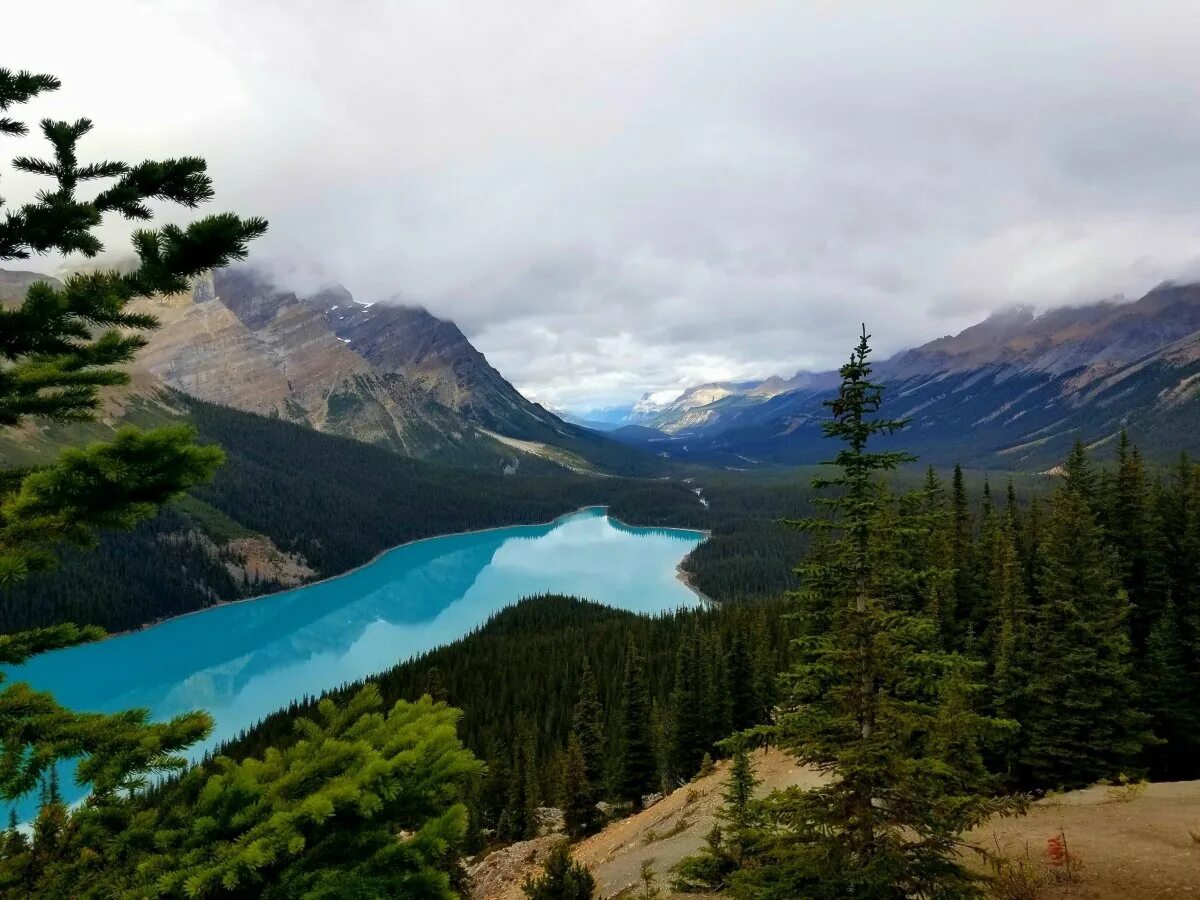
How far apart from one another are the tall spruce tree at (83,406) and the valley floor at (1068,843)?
1623cm

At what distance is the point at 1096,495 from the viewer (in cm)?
4062

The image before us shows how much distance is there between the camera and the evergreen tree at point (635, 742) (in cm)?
4034

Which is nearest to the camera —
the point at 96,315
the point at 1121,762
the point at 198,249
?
the point at 198,249

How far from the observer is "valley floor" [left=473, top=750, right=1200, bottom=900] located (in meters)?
12.8

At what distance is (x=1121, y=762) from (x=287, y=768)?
1252 inches

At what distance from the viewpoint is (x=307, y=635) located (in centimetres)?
12925

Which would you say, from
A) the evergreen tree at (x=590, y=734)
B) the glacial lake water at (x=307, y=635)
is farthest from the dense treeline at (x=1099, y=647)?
the glacial lake water at (x=307, y=635)

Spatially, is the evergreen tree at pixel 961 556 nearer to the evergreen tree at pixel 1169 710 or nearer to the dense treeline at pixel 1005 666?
the dense treeline at pixel 1005 666

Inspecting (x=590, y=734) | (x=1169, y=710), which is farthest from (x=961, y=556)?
(x=590, y=734)

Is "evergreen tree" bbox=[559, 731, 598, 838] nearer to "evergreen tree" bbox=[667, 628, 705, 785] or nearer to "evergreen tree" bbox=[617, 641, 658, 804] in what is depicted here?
"evergreen tree" bbox=[617, 641, 658, 804]

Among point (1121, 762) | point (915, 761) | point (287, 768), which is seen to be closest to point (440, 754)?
point (287, 768)

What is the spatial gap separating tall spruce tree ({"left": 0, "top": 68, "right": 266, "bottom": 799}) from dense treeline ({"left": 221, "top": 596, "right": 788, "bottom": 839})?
15.0 m

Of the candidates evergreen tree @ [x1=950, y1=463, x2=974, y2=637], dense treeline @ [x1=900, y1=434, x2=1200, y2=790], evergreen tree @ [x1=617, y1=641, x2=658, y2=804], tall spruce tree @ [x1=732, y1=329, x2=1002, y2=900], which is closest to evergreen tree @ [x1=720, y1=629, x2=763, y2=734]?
evergreen tree @ [x1=617, y1=641, x2=658, y2=804]

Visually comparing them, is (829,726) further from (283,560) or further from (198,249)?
(283,560)
